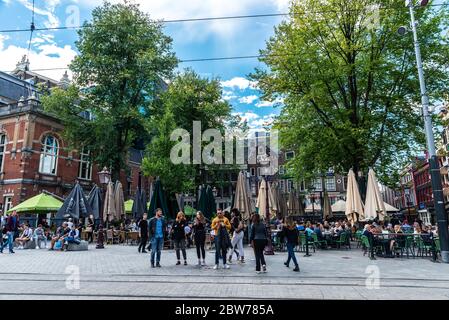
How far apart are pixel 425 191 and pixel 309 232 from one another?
151 feet

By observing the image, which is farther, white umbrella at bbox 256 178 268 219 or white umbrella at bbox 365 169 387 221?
white umbrella at bbox 256 178 268 219

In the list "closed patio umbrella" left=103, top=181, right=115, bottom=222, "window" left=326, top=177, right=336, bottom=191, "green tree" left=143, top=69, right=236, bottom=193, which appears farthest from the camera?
"window" left=326, top=177, right=336, bottom=191

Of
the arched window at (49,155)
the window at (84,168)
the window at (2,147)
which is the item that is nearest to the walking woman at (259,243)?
the arched window at (49,155)

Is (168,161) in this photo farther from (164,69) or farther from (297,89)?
(164,69)

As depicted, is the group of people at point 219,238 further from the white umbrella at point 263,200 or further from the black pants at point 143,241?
the white umbrella at point 263,200

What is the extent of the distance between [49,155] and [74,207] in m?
16.3

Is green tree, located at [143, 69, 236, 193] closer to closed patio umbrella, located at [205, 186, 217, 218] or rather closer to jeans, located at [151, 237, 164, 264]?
closed patio umbrella, located at [205, 186, 217, 218]

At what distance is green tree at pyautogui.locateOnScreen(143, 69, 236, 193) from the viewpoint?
1958 centimetres

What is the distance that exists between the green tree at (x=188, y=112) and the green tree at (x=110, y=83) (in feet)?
7.37

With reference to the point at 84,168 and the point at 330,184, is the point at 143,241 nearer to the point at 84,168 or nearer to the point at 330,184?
the point at 84,168

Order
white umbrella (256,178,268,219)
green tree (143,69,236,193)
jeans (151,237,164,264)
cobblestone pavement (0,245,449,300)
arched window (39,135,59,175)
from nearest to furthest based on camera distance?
cobblestone pavement (0,245,449,300) < jeans (151,237,164,264) < white umbrella (256,178,268,219) < green tree (143,69,236,193) < arched window (39,135,59,175)

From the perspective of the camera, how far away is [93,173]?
1362 inches

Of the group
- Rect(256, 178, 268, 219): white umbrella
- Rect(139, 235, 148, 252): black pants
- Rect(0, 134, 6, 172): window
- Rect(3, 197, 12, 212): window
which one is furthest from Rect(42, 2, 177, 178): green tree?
Rect(256, 178, 268, 219): white umbrella

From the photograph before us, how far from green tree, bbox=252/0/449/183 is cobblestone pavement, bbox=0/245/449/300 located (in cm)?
887
